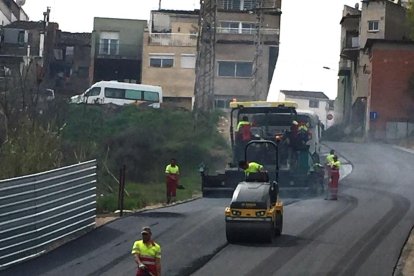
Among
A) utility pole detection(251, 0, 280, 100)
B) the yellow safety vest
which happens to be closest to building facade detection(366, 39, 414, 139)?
utility pole detection(251, 0, 280, 100)

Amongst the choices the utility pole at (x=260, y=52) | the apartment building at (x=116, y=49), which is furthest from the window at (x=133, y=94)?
the apartment building at (x=116, y=49)

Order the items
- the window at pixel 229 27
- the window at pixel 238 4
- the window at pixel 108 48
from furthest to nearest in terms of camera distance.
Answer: the window at pixel 238 4
the window at pixel 108 48
the window at pixel 229 27

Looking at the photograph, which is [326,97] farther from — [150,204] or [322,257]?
[322,257]

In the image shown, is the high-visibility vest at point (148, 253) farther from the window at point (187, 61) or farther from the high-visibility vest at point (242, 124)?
the window at point (187, 61)

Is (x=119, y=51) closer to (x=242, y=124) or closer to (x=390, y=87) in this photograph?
(x=390, y=87)

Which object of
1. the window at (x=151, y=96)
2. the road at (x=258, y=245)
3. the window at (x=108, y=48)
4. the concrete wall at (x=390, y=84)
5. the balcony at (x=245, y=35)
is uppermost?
the balcony at (x=245, y=35)

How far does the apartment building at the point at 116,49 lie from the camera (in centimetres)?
7831

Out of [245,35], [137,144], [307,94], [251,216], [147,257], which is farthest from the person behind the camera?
[307,94]

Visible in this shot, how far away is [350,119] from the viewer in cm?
8475

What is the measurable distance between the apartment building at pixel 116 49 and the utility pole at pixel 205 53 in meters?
19.6

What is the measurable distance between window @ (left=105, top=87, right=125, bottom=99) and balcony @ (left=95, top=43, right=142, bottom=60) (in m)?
19.1

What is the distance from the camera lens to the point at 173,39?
75.4 metres

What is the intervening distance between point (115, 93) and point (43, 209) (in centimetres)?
3865

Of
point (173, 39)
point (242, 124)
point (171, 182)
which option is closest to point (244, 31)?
point (173, 39)
